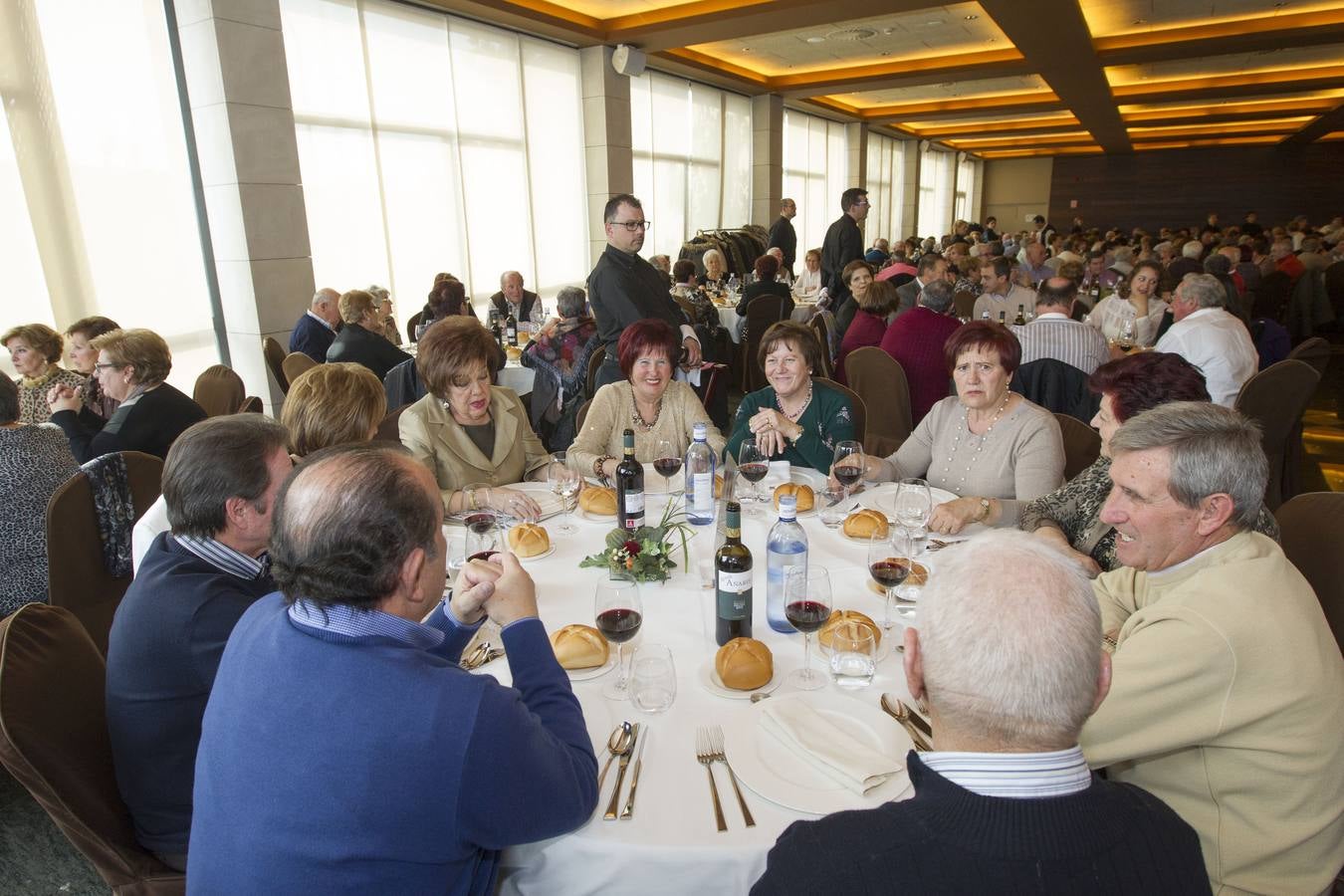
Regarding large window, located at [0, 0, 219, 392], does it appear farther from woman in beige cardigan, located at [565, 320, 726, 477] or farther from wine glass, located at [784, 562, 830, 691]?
wine glass, located at [784, 562, 830, 691]

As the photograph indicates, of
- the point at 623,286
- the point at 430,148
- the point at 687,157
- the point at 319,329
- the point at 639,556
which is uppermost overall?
the point at 687,157

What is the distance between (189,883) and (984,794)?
1097 millimetres

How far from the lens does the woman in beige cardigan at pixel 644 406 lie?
9.88ft

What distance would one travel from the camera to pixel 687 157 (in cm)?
1145

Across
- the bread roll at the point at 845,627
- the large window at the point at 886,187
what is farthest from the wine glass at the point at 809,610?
the large window at the point at 886,187

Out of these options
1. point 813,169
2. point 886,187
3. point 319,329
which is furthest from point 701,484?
point 886,187

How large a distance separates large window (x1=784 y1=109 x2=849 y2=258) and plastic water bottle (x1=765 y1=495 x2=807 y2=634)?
43.7 ft

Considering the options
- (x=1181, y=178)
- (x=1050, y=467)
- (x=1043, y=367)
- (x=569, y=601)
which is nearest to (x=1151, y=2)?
(x=1043, y=367)

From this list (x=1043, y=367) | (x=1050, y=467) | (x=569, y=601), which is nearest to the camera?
(x=569, y=601)

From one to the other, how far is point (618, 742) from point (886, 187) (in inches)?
788

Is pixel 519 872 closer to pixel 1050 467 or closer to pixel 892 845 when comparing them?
pixel 892 845

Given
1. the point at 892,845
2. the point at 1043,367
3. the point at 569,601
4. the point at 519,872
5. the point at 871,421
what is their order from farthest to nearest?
1. the point at 871,421
2. the point at 1043,367
3. the point at 569,601
4. the point at 519,872
5. the point at 892,845

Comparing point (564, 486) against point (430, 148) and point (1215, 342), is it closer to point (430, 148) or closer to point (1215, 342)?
point (1215, 342)

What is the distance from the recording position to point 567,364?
468 centimetres
